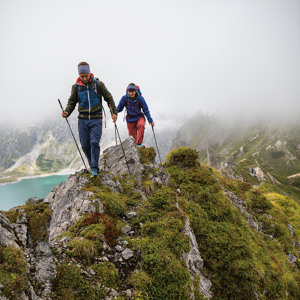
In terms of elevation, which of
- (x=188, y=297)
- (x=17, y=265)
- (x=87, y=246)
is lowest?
(x=188, y=297)

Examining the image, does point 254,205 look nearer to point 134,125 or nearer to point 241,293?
point 241,293

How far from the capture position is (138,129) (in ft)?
39.6

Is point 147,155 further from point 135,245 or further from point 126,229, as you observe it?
point 135,245

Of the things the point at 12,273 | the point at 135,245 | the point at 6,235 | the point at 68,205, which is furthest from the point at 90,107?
the point at 12,273

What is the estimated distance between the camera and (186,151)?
11641mm

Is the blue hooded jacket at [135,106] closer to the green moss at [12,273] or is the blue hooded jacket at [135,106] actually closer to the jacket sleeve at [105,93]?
the jacket sleeve at [105,93]

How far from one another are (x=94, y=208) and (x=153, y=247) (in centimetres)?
247

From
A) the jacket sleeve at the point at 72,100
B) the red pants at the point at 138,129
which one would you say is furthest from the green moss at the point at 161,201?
the red pants at the point at 138,129

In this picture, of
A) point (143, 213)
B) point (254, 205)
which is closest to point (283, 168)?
point (254, 205)

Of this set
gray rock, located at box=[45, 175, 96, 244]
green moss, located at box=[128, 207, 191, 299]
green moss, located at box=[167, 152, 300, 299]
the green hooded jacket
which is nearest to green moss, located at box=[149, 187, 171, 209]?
green moss, located at box=[128, 207, 191, 299]

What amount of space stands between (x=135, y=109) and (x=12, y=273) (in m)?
10.3

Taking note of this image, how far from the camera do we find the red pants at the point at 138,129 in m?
11.9

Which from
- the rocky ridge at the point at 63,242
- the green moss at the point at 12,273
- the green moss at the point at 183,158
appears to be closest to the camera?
the green moss at the point at 12,273

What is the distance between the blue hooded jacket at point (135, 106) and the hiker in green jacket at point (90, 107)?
12.2 ft
